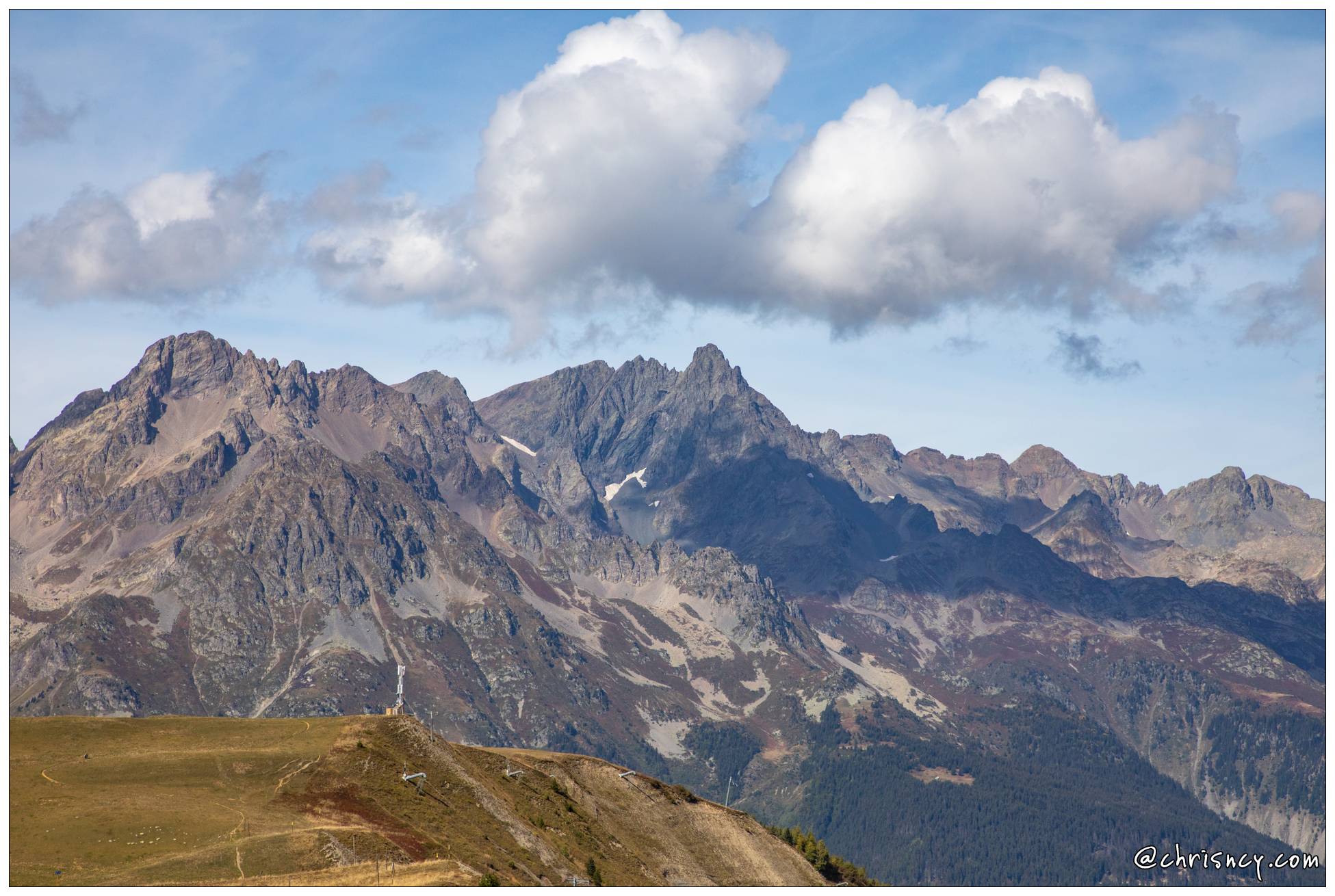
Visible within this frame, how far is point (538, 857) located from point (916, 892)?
5029 cm

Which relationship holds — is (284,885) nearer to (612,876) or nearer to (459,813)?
(459,813)

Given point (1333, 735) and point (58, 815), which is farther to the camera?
point (58, 815)

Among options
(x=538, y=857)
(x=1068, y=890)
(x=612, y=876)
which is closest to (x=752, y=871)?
(x=612, y=876)

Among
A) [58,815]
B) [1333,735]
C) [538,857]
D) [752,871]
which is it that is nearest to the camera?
[1333,735]

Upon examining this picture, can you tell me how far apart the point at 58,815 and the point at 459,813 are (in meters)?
41.7

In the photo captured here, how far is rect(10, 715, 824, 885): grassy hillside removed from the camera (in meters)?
127

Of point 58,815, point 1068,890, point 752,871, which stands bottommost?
point 752,871

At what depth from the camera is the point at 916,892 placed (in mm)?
119188

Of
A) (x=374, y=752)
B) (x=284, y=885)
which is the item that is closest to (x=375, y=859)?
(x=284, y=885)

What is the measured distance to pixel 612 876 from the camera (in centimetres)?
16575

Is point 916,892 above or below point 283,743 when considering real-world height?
below

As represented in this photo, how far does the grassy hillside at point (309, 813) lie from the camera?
127 metres

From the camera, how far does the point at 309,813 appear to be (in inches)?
5620

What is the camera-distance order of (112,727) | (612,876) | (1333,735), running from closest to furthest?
(1333,735) → (612,876) → (112,727)
